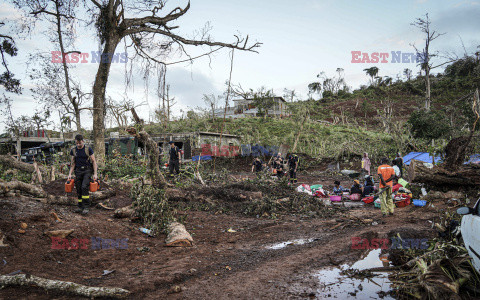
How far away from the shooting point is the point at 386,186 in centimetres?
779

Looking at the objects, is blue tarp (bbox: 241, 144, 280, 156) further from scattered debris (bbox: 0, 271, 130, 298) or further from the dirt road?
scattered debris (bbox: 0, 271, 130, 298)

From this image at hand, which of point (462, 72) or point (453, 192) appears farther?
point (462, 72)

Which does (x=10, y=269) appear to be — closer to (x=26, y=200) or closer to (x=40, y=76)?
(x=26, y=200)

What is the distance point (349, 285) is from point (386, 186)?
4.86 m

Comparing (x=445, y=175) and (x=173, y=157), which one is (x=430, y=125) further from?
(x=173, y=157)

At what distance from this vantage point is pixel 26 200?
239 inches

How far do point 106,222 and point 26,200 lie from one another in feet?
5.74

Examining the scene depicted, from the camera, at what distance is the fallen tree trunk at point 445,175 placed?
8.32 meters

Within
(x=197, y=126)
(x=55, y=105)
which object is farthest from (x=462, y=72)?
(x=55, y=105)

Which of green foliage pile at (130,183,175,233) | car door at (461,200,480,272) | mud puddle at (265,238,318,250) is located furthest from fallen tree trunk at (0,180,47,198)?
car door at (461,200,480,272)

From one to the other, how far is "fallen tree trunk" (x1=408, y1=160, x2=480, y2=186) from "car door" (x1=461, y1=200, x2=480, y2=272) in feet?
20.4

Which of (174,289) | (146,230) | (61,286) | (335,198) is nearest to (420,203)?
(335,198)

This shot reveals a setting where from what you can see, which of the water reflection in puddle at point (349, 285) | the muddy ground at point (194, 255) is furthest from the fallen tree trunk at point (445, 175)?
the water reflection in puddle at point (349, 285)

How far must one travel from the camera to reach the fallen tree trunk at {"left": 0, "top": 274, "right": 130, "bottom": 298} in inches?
122
